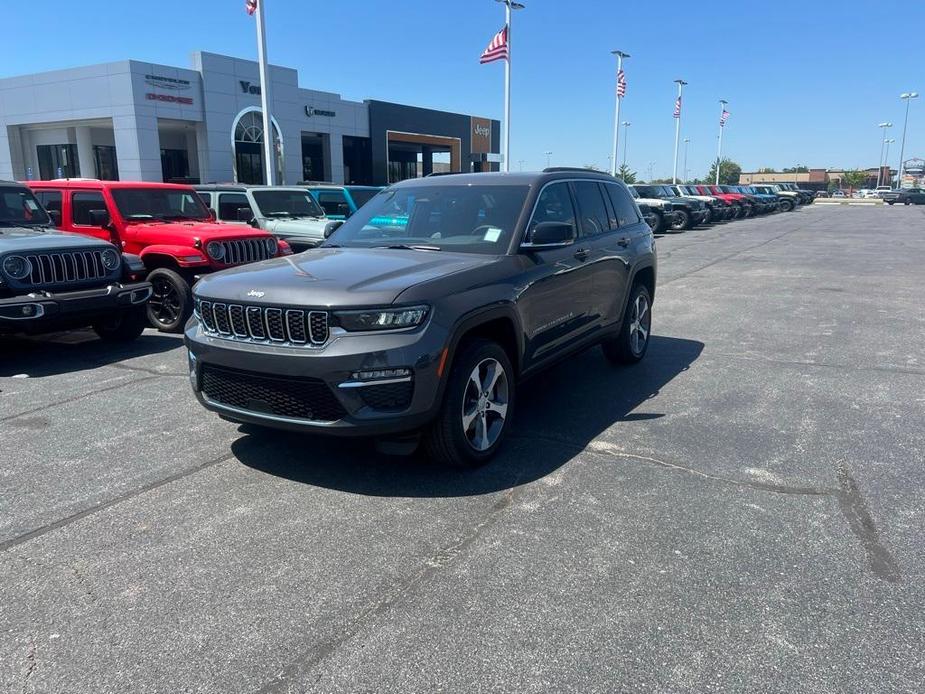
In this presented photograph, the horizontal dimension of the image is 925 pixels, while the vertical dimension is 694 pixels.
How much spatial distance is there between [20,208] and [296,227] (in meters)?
4.25

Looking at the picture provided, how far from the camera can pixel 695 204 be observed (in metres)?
30.3

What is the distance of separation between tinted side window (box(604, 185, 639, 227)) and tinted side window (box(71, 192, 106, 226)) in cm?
673

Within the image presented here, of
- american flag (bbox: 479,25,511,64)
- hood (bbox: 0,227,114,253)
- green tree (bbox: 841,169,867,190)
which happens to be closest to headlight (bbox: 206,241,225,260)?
hood (bbox: 0,227,114,253)

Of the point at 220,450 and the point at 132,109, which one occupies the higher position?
the point at 132,109

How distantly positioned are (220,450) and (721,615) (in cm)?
330

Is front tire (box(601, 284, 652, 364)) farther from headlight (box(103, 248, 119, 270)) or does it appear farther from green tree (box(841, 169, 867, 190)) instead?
green tree (box(841, 169, 867, 190))

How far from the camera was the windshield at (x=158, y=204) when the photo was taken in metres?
9.57

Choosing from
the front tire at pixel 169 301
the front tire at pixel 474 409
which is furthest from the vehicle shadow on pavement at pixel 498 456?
the front tire at pixel 169 301

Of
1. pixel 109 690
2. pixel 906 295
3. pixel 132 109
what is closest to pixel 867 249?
pixel 906 295

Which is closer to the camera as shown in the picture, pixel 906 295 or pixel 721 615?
pixel 721 615

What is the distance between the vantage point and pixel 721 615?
3.00m

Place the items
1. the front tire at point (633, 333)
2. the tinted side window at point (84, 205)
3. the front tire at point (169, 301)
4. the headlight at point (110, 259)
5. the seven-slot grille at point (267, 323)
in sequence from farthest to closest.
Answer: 1. the tinted side window at point (84, 205)
2. the front tire at point (169, 301)
3. the headlight at point (110, 259)
4. the front tire at point (633, 333)
5. the seven-slot grille at point (267, 323)

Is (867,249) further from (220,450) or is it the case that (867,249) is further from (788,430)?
(220,450)

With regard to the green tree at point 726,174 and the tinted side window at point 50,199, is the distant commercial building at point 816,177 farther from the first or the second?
the tinted side window at point 50,199
